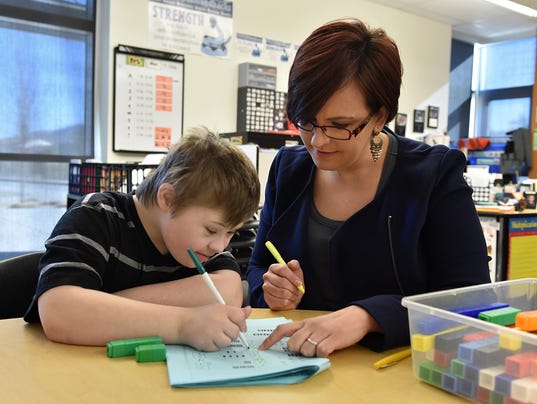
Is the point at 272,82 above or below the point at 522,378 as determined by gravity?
above

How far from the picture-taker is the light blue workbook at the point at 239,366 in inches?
27.4

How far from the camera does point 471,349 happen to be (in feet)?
2.15

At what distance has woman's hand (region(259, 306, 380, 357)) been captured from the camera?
80 cm

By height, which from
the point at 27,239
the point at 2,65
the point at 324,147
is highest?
the point at 2,65

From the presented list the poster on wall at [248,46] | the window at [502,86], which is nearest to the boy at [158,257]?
the poster on wall at [248,46]

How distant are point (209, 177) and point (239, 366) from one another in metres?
0.36

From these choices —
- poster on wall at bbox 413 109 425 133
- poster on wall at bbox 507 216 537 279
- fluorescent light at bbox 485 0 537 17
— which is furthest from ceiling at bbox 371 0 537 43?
poster on wall at bbox 507 216 537 279

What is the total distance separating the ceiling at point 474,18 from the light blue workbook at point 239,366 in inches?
191

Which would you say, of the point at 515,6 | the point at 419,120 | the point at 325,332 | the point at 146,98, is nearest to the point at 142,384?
the point at 325,332

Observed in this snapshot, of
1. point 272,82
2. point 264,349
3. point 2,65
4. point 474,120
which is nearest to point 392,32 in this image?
point 272,82

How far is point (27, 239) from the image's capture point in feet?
11.7

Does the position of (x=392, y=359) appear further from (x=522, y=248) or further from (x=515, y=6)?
(x=515, y=6)

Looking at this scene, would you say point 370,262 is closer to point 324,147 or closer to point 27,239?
point 324,147

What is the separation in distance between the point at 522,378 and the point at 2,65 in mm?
3634
